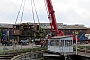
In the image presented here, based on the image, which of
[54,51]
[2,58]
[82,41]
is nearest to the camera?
Answer: [2,58]

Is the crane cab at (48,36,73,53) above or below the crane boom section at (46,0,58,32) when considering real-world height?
below

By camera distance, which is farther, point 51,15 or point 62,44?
point 51,15

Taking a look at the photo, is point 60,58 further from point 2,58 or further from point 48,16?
point 48,16

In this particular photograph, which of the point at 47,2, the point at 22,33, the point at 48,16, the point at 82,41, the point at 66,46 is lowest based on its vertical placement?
the point at 82,41

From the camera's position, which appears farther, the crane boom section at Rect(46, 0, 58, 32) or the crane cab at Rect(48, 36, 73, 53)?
the crane boom section at Rect(46, 0, 58, 32)

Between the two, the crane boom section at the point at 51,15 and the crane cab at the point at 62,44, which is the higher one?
the crane boom section at the point at 51,15

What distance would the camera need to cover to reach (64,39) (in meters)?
24.9

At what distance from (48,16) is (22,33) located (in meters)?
14.4

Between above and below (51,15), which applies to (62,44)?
below

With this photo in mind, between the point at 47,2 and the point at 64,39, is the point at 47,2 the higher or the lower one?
the higher one

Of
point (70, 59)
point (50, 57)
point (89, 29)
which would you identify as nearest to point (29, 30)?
point (50, 57)

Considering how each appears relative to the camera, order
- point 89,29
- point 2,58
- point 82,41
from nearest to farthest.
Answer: point 2,58 < point 82,41 < point 89,29

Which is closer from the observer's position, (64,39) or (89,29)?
(64,39)

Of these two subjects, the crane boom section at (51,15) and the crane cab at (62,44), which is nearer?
the crane cab at (62,44)
